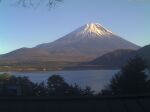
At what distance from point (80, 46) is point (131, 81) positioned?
10688cm

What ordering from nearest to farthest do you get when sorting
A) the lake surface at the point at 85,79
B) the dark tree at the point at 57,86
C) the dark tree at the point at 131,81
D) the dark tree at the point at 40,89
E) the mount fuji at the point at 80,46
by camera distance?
the dark tree at the point at 40,89 < the dark tree at the point at 57,86 < the dark tree at the point at 131,81 < the lake surface at the point at 85,79 < the mount fuji at the point at 80,46

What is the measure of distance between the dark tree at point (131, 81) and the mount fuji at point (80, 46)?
85.5 meters

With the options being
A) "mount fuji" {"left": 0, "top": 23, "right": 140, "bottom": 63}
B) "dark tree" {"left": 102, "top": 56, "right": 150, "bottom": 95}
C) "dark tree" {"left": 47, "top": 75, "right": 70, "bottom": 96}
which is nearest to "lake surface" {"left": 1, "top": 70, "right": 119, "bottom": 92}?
"dark tree" {"left": 47, "top": 75, "right": 70, "bottom": 96}

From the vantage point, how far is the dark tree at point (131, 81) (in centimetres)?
2322

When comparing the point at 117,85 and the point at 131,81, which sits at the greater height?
the point at 131,81

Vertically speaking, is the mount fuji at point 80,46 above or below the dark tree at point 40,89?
above

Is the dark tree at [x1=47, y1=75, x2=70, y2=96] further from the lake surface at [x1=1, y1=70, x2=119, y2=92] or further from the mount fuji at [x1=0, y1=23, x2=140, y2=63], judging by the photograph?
the mount fuji at [x1=0, y1=23, x2=140, y2=63]

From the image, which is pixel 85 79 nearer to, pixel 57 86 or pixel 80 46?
pixel 57 86

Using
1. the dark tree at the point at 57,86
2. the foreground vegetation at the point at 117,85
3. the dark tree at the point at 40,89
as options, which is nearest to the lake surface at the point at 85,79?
the dark tree at the point at 57,86

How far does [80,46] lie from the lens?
131 m

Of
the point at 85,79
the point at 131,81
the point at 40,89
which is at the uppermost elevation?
the point at 85,79

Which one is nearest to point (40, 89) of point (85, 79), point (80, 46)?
point (85, 79)

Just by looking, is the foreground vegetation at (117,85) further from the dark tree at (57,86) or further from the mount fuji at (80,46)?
the mount fuji at (80,46)

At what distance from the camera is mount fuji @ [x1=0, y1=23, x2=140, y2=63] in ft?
384
